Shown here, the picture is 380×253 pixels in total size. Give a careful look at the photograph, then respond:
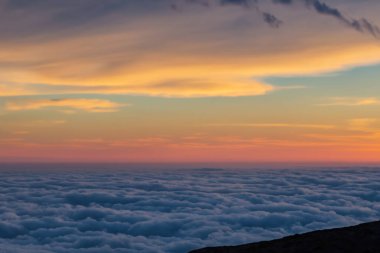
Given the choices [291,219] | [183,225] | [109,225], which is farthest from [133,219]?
[291,219]

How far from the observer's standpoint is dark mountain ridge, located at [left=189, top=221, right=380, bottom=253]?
1199 cm

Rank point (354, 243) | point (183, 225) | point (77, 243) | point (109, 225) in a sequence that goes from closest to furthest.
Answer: point (354, 243), point (77, 243), point (183, 225), point (109, 225)

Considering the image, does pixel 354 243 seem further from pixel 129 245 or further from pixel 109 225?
pixel 109 225

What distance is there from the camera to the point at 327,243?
12250 millimetres

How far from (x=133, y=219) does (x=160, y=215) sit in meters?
10.7

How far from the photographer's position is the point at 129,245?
466 feet

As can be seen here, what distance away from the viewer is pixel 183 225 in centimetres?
16462

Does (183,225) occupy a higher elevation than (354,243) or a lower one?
lower

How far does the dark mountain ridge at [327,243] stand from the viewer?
12.0m

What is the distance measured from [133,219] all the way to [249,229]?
154ft

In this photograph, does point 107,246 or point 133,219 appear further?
point 133,219

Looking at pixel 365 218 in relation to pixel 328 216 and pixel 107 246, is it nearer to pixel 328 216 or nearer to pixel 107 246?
pixel 328 216

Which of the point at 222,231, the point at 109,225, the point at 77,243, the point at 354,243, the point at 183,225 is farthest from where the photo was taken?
the point at 109,225

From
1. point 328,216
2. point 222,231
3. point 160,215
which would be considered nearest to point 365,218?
point 328,216
